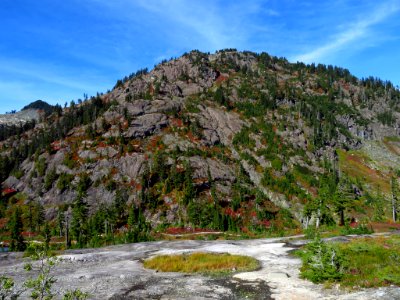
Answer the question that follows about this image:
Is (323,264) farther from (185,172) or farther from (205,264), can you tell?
(185,172)

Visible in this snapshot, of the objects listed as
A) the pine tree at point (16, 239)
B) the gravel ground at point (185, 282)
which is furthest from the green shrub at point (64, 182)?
the gravel ground at point (185, 282)

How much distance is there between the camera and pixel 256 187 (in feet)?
473

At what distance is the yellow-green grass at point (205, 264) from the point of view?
3234 centimetres

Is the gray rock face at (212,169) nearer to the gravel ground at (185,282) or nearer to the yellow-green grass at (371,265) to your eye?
the gravel ground at (185,282)

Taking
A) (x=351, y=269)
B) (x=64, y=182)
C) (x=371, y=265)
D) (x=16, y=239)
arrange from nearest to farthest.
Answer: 1. (x=351, y=269)
2. (x=371, y=265)
3. (x=16, y=239)
4. (x=64, y=182)

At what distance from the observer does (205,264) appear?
33.5 meters

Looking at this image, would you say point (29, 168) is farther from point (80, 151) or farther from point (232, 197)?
point (232, 197)

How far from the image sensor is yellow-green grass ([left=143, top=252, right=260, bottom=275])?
32.3 metres

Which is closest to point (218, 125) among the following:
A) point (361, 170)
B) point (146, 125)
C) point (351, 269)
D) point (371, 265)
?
point (146, 125)

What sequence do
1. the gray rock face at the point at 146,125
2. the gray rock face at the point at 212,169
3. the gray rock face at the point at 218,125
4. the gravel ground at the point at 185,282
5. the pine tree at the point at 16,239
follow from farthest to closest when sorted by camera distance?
the gray rock face at the point at 218,125 → the gray rock face at the point at 146,125 → the gray rock face at the point at 212,169 → the pine tree at the point at 16,239 → the gravel ground at the point at 185,282

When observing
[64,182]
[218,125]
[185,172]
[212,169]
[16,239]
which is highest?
[218,125]

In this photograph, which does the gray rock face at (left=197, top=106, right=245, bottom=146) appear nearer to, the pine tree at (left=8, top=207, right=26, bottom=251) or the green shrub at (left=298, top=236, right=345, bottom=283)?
the pine tree at (left=8, top=207, right=26, bottom=251)

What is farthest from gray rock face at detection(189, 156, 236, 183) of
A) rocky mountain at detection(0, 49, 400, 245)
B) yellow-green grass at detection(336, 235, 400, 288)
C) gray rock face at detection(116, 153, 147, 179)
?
yellow-green grass at detection(336, 235, 400, 288)

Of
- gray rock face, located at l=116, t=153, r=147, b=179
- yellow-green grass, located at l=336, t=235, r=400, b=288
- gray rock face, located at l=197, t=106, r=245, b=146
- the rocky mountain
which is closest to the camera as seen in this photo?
yellow-green grass, located at l=336, t=235, r=400, b=288
